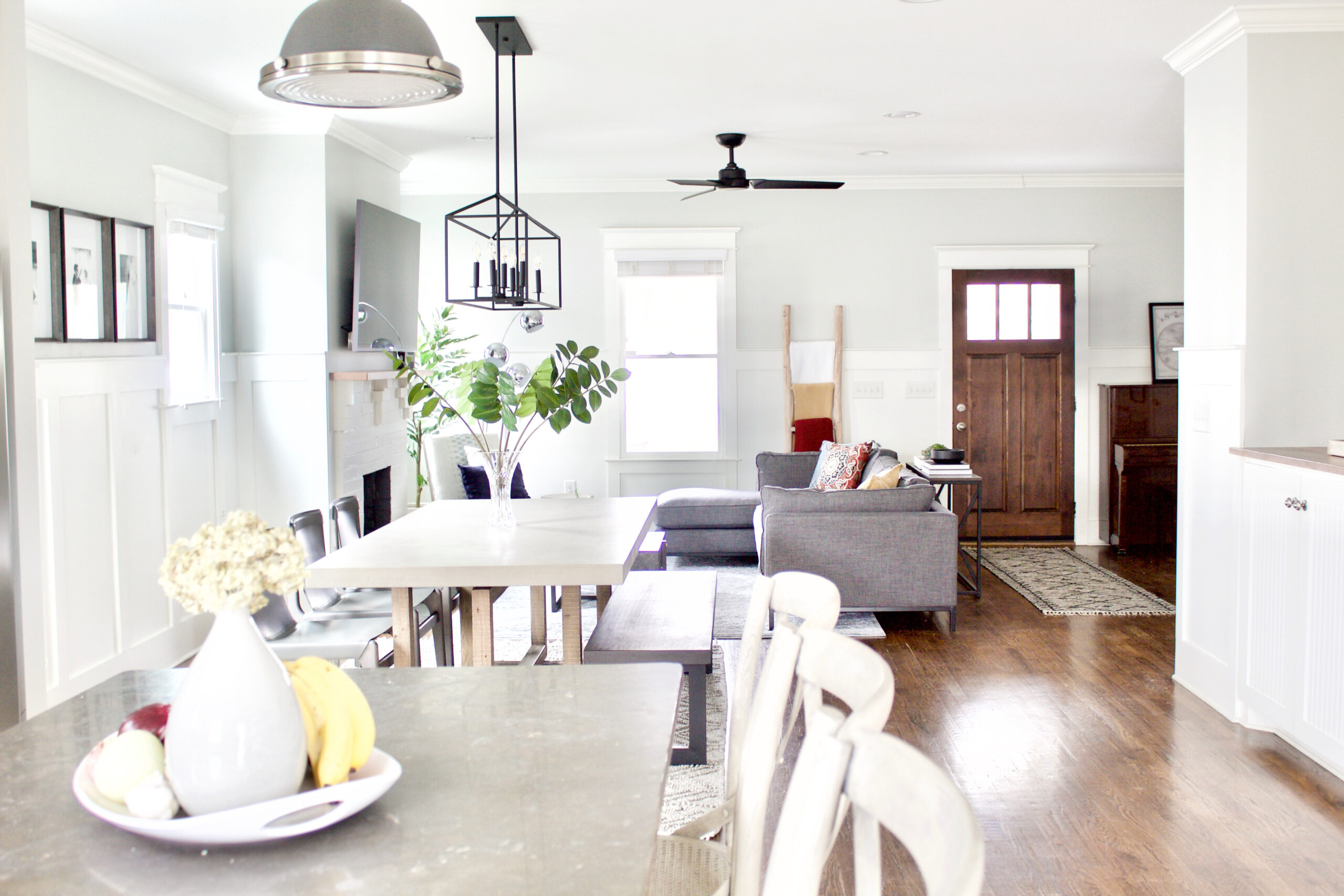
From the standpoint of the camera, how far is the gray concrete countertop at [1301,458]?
9.91ft

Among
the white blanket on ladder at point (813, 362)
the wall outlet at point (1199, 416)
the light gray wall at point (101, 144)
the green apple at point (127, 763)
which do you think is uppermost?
the light gray wall at point (101, 144)

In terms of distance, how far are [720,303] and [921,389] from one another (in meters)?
1.62

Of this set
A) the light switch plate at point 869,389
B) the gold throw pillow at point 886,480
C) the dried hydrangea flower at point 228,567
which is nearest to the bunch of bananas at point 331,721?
the dried hydrangea flower at point 228,567

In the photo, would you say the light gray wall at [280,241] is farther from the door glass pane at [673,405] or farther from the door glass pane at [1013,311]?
the door glass pane at [1013,311]

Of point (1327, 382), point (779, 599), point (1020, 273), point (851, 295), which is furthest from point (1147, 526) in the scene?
point (779, 599)

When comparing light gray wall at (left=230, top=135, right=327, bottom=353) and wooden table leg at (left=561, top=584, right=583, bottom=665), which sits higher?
light gray wall at (left=230, top=135, right=327, bottom=353)

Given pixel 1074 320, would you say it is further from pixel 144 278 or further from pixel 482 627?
pixel 144 278

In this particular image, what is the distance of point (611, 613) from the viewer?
3.50 meters

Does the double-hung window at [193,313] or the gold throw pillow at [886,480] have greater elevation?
the double-hung window at [193,313]

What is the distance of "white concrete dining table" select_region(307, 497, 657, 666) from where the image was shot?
283cm

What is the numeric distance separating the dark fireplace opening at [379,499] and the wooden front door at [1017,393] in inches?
157

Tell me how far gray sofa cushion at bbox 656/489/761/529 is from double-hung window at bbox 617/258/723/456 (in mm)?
1041

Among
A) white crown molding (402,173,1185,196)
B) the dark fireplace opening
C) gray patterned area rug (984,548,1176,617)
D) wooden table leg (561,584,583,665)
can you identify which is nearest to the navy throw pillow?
the dark fireplace opening

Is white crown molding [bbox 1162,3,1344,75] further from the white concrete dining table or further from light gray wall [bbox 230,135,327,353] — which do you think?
light gray wall [bbox 230,135,327,353]
